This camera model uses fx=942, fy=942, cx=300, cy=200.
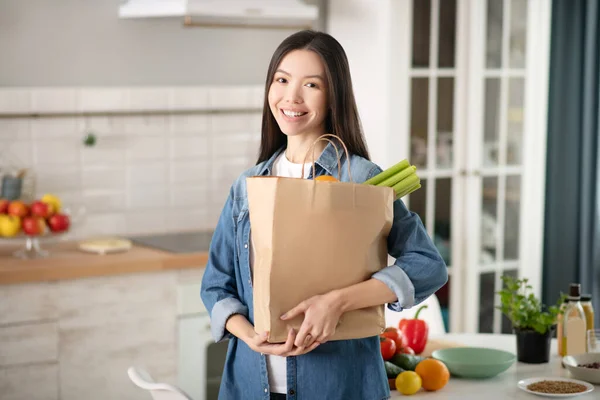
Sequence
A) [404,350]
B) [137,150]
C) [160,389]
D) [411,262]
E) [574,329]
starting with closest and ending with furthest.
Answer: [411,262] < [160,389] < [404,350] < [574,329] < [137,150]

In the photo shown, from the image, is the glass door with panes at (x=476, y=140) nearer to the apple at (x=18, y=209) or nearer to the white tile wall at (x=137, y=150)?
the white tile wall at (x=137, y=150)

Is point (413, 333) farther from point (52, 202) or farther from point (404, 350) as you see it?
point (52, 202)

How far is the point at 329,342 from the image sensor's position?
1657mm

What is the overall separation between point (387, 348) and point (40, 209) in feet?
5.46

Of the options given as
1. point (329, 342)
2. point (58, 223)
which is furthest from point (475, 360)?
point (58, 223)

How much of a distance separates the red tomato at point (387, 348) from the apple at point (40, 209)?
1636 mm

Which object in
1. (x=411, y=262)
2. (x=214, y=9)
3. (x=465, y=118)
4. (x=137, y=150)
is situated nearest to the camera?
(x=411, y=262)

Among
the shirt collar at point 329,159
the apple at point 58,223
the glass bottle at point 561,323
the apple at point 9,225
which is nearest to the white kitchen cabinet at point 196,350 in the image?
the apple at point 58,223

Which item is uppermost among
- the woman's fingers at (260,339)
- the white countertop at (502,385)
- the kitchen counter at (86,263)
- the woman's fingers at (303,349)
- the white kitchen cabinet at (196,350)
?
the woman's fingers at (260,339)

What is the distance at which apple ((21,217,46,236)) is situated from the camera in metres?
3.33

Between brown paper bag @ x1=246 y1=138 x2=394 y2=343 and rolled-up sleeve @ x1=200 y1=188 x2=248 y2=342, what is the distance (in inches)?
7.5

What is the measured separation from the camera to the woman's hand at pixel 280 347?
4.97 feet

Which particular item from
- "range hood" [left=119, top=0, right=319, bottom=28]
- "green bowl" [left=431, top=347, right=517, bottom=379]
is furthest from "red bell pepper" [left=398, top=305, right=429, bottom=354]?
"range hood" [left=119, top=0, right=319, bottom=28]

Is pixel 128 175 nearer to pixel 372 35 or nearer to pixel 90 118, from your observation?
pixel 90 118
